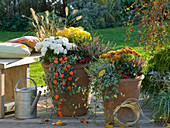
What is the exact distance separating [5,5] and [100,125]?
8538 mm

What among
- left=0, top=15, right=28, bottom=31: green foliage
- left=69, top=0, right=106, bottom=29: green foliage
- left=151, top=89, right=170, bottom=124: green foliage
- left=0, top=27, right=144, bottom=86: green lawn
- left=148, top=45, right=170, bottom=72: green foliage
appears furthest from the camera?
left=69, top=0, right=106, bottom=29: green foliage

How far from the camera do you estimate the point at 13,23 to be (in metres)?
10.1

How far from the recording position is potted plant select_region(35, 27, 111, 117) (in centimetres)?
318

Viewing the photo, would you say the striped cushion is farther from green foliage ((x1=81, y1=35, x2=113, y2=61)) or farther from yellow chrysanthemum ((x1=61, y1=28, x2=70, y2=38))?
green foliage ((x1=81, y1=35, x2=113, y2=61))

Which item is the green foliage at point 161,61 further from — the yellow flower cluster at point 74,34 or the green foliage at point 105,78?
the yellow flower cluster at point 74,34

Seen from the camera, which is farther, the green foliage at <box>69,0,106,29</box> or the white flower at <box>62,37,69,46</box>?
the green foliage at <box>69,0,106,29</box>

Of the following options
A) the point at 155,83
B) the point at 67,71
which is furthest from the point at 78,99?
the point at 155,83

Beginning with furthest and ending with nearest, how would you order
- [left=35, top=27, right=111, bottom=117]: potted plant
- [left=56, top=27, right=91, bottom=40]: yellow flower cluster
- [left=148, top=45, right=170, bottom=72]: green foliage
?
[left=56, top=27, right=91, bottom=40]: yellow flower cluster, [left=148, top=45, right=170, bottom=72]: green foliage, [left=35, top=27, right=111, bottom=117]: potted plant

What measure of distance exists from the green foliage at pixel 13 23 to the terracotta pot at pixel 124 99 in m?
7.14

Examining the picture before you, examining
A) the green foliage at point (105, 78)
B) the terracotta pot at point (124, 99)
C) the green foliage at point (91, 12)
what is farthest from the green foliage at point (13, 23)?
the terracotta pot at point (124, 99)

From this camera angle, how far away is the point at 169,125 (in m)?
2.98

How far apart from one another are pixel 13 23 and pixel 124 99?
7881mm

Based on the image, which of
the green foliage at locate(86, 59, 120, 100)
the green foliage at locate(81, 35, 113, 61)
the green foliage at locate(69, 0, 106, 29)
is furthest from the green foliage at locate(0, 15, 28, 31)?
the green foliage at locate(86, 59, 120, 100)

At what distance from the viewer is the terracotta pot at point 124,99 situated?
2.93 metres
